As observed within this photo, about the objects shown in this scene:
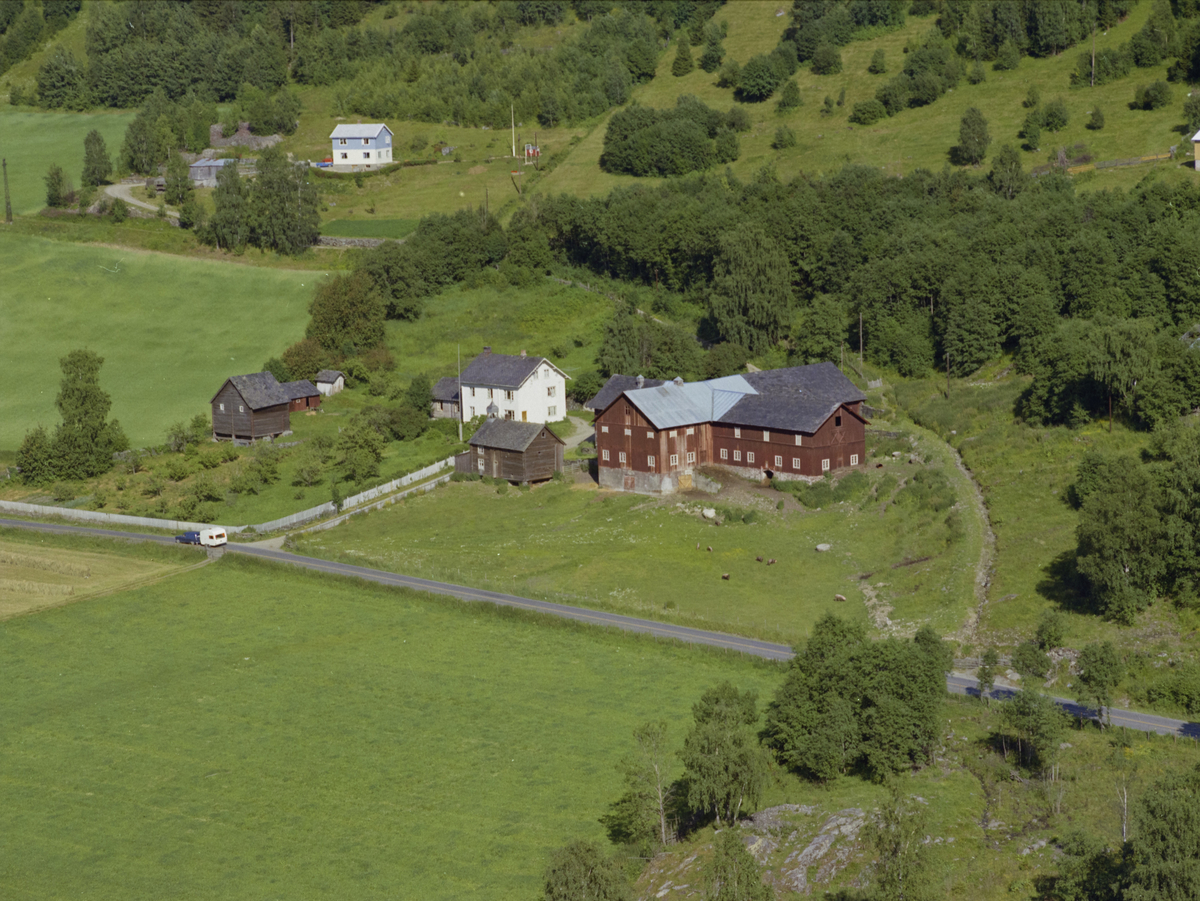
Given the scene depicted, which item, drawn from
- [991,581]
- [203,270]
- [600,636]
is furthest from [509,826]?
[203,270]

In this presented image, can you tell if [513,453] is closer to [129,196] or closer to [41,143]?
[129,196]

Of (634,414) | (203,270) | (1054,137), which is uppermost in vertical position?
(1054,137)

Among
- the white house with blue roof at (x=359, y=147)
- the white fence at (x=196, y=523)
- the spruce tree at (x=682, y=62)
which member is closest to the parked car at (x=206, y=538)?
the white fence at (x=196, y=523)

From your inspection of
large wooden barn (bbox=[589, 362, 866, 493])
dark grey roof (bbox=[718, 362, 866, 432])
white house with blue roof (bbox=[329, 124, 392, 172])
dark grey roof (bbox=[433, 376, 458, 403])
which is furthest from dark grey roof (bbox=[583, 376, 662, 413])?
white house with blue roof (bbox=[329, 124, 392, 172])

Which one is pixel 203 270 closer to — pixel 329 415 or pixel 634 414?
pixel 329 415

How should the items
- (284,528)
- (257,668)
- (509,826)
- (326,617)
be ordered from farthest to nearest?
(284,528) → (326,617) → (257,668) → (509,826)

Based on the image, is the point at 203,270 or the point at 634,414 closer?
the point at 634,414

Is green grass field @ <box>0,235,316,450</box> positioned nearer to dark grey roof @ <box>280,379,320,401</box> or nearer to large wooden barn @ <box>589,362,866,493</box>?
dark grey roof @ <box>280,379,320,401</box>
